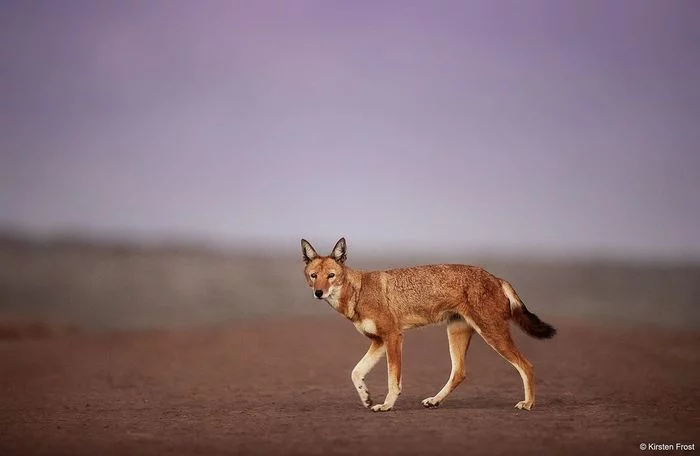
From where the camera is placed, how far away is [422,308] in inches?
470

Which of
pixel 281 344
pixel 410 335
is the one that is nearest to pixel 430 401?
pixel 281 344

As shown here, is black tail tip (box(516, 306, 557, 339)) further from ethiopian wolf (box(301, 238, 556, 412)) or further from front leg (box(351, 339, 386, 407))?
front leg (box(351, 339, 386, 407))

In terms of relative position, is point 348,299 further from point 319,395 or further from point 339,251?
point 319,395

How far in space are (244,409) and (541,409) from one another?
380 centimetres

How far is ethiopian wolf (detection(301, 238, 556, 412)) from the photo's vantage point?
11672 mm

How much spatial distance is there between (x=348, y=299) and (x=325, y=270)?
461 millimetres

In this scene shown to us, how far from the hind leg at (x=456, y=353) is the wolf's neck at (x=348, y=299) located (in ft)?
4.06

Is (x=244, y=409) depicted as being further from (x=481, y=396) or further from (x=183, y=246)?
(x=183, y=246)

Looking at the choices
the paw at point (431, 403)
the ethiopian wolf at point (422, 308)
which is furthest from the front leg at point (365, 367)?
the paw at point (431, 403)

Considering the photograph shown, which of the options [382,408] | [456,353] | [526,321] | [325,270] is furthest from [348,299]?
[526,321]

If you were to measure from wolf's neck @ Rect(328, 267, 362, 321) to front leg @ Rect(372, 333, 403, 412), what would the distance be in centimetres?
56

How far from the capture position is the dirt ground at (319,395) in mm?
9992

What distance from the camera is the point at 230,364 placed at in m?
19.1

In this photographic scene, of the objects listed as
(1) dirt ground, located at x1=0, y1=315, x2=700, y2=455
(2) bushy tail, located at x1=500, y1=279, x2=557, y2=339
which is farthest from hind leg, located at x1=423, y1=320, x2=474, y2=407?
(2) bushy tail, located at x1=500, y1=279, x2=557, y2=339
